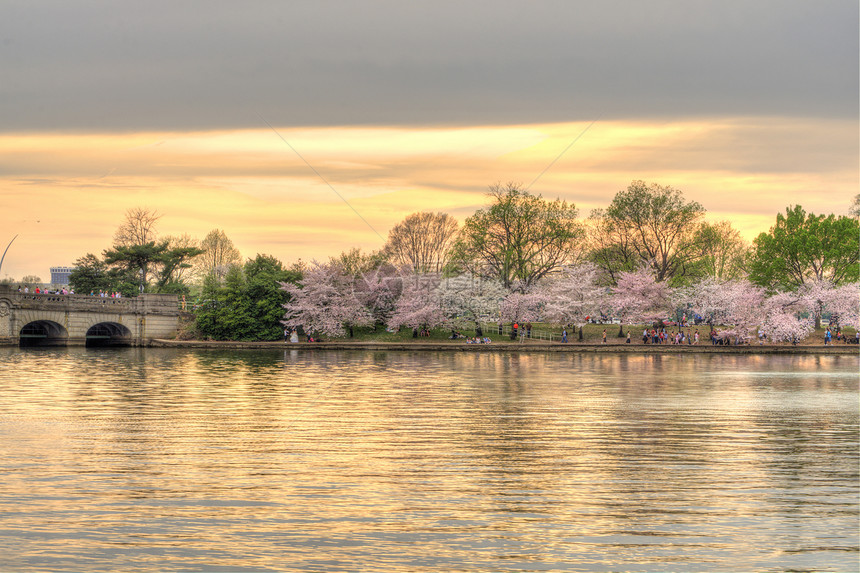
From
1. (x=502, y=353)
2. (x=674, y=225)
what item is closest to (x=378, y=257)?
(x=502, y=353)

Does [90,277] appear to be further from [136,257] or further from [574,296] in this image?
[574,296]

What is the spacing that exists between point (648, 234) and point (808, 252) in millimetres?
15605

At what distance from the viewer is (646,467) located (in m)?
18.6

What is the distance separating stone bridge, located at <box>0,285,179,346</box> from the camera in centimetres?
7538

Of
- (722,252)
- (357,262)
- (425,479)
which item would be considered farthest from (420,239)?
(425,479)

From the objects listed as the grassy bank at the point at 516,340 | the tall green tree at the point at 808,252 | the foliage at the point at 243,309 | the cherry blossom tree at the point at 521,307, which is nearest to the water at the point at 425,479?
the grassy bank at the point at 516,340

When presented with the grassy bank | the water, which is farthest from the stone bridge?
the water

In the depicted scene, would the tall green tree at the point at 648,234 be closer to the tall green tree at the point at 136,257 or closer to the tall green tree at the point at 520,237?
the tall green tree at the point at 520,237

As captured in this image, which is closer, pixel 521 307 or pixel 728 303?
pixel 728 303

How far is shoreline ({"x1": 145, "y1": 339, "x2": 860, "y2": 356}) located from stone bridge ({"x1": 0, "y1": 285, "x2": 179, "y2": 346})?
3.44 metres

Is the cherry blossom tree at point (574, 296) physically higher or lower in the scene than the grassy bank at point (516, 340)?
higher

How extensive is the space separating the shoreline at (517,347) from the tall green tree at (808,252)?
12455 millimetres

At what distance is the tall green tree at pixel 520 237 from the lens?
87.8 metres

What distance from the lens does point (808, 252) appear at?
83.2 m
